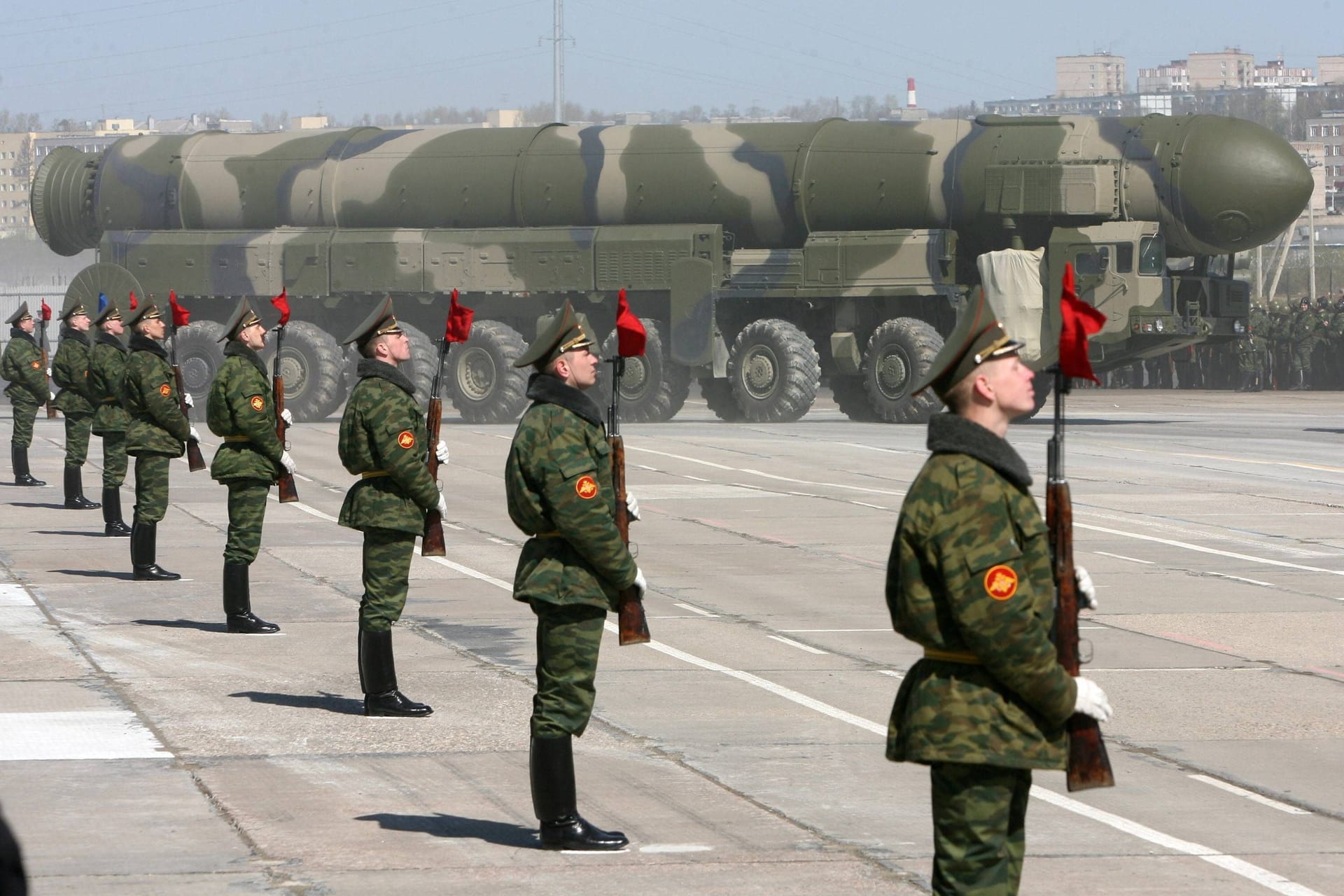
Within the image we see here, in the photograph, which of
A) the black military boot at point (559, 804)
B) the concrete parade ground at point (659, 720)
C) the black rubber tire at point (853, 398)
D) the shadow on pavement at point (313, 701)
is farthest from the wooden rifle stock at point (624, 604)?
the black rubber tire at point (853, 398)

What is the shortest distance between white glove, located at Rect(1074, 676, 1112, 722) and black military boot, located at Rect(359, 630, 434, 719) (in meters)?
5.14

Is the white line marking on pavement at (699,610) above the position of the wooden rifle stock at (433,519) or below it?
below

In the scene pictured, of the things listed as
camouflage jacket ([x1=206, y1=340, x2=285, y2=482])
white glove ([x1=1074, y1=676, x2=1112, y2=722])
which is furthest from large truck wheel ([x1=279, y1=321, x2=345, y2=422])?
white glove ([x1=1074, y1=676, x2=1112, y2=722])

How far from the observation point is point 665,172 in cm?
3356

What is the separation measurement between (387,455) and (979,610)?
508 centimetres

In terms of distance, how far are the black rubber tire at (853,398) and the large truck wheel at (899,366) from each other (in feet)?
3.30

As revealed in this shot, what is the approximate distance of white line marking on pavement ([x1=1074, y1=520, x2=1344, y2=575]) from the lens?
50.9 ft

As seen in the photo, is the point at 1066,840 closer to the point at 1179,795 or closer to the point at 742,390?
the point at 1179,795

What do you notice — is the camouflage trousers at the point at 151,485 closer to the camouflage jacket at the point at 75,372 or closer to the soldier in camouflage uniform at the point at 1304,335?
the camouflage jacket at the point at 75,372

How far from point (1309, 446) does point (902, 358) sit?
6.88 m

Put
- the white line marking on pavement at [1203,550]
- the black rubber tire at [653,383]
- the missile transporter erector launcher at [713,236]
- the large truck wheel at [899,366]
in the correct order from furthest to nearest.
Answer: the black rubber tire at [653,383] → the large truck wheel at [899,366] → the missile transporter erector launcher at [713,236] → the white line marking on pavement at [1203,550]

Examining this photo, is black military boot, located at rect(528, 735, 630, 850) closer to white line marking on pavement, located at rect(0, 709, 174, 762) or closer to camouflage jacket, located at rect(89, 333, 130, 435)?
white line marking on pavement, located at rect(0, 709, 174, 762)

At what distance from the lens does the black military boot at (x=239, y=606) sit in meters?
12.3

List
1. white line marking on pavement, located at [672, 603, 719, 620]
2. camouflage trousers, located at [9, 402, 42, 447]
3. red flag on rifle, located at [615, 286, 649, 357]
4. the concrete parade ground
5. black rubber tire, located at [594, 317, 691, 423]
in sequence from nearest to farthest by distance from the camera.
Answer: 1. the concrete parade ground
2. red flag on rifle, located at [615, 286, 649, 357]
3. white line marking on pavement, located at [672, 603, 719, 620]
4. camouflage trousers, located at [9, 402, 42, 447]
5. black rubber tire, located at [594, 317, 691, 423]
